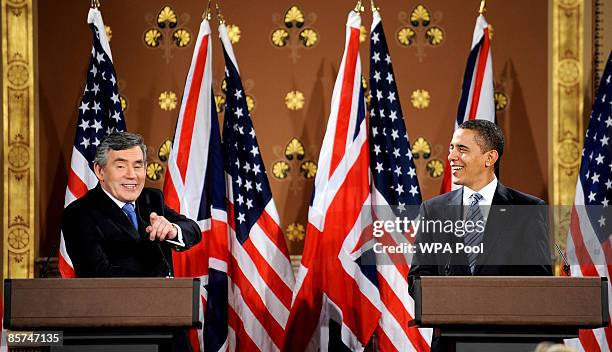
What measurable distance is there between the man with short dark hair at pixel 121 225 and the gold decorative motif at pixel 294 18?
2.55 metres

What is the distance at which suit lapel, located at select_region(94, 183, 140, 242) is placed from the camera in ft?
12.2

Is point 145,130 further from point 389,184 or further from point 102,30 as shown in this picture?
point 389,184

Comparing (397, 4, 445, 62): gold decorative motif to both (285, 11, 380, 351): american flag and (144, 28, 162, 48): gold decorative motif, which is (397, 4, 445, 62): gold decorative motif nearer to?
(285, 11, 380, 351): american flag

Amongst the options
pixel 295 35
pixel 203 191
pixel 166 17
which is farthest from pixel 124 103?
pixel 295 35

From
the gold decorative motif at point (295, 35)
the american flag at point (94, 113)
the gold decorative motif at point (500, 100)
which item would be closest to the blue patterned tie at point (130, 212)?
the american flag at point (94, 113)

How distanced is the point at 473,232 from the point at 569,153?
2.47 metres

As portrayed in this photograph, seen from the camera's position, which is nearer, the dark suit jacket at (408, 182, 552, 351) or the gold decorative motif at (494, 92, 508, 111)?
the dark suit jacket at (408, 182, 552, 351)

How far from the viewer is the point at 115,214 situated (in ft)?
12.3

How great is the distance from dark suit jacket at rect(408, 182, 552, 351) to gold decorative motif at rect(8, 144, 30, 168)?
10.5ft

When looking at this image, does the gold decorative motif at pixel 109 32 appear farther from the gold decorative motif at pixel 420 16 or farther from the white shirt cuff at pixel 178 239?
the white shirt cuff at pixel 178 239

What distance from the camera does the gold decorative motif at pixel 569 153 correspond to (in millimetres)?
6074

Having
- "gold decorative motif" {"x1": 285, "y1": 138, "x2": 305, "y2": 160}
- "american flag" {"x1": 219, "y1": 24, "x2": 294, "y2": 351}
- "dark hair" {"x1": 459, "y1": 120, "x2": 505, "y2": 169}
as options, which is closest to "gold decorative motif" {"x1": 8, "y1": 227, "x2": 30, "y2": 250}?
"american flag" {"x1": 219, "y1": 24, "x2": 294, "y2": 351}

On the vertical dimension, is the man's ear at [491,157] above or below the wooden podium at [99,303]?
above

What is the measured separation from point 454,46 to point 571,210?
137 cm
